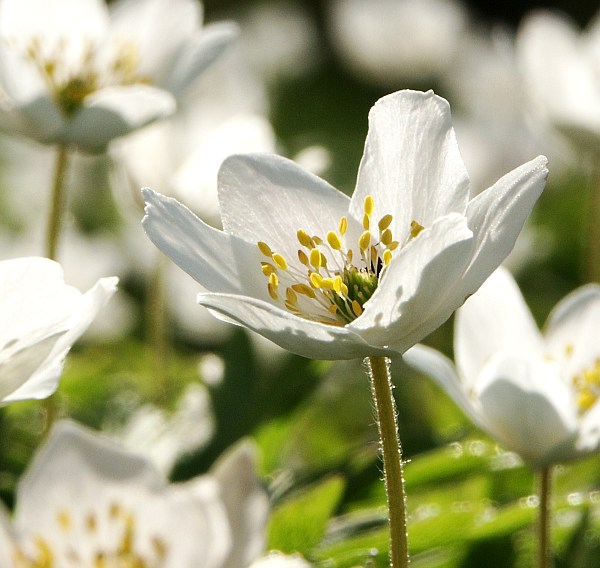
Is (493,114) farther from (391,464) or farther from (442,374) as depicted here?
(391,464)

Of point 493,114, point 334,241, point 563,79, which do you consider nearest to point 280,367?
point 334,241

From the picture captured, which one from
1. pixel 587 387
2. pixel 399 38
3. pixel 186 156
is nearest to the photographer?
pixel 587 387

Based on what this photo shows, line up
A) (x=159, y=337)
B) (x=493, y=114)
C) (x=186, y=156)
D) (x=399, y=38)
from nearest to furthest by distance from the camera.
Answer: (x=159, y=337), (x=186, y=156), (x=493, y=114), (x=399, y=38)

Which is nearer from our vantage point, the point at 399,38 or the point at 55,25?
Result: the point at 55,25

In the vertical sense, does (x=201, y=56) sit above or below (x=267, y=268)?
above

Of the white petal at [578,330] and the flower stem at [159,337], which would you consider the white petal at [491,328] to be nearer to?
the white petal at [578,330]

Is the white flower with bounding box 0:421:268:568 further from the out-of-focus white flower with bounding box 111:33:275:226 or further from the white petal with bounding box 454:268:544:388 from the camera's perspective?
the out-of-focus white flower with bounding box 111:33:275:226

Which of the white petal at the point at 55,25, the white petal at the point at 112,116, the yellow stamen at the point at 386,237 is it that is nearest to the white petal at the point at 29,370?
the yellow stamen at the point at 386,237
